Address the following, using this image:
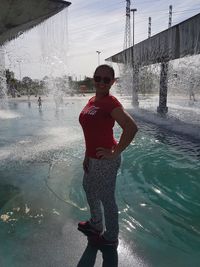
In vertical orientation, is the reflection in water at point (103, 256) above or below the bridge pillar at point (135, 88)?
below

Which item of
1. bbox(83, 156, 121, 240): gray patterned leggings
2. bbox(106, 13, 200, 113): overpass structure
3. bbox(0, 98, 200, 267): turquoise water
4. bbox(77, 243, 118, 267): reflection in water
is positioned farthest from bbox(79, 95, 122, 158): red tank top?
bbox(106, 13, 200, 113): overpass structure

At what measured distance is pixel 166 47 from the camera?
13156 mm

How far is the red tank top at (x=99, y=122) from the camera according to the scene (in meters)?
2.51

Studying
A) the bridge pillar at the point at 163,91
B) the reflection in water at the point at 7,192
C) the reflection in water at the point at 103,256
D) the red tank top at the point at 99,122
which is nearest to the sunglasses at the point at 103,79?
the red tank top at the point at 99,122

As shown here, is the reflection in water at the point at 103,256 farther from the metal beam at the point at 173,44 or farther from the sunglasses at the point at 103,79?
the metal beam at the point at 173,44

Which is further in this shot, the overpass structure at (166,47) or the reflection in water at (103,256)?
the overpass structure at (166,47)

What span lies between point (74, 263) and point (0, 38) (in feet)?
25.2

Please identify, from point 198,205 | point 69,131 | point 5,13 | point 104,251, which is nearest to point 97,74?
point 104,251

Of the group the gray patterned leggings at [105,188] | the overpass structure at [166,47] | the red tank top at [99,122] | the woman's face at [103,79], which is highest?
the overpass structure at [166,47]

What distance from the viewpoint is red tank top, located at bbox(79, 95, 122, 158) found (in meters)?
2.51

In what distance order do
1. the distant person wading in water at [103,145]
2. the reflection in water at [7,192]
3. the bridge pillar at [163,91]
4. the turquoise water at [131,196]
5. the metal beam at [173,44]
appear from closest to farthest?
the distant person wading in water at [103,145]
the turquoise water at [131,196]
the reflection in water at [7,192]
the metal beam at [173,44]
the bridge pillar at [163,91]

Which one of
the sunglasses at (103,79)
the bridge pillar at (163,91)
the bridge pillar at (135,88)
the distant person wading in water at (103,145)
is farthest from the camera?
the bridge pillar at (135,88)

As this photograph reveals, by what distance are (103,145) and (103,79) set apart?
0.64 meters

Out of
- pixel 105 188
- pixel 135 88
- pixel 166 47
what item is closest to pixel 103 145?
pixel 105 188
